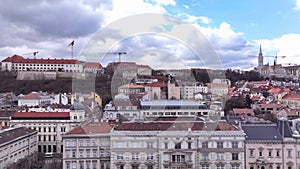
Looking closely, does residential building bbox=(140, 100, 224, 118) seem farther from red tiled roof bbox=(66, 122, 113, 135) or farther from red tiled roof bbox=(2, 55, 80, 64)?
red tiled roof bbox=(2, 55, 80, 64)

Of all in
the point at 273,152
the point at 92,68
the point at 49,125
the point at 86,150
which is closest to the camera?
the point at 273,152

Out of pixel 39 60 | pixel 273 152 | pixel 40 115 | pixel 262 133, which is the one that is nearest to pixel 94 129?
pixel 262 133

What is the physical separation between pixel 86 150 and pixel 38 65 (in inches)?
2653

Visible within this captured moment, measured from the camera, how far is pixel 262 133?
23641 millimetres

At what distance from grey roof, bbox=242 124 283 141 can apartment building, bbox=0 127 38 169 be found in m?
16.5

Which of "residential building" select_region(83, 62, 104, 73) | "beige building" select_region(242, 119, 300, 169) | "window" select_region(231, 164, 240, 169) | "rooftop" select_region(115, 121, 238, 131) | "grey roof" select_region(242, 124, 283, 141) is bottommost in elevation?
"window" select_region(231, 164, 240, 169)

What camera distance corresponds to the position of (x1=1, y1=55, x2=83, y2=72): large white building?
3408 inches

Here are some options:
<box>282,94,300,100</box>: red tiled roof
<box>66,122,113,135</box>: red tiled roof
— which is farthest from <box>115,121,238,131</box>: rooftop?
<box>282,94,300,100</box>: red tiled roof

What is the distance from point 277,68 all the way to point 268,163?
110 meters

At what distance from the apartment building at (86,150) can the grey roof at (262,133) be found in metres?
9.41

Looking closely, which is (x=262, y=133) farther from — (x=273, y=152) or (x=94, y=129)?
(x=94, y=129)

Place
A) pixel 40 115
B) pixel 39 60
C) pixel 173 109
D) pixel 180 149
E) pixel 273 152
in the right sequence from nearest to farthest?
1. pixel 180 149
2. pixel 273 152
3. pixel 40 115
4. pixel 173 109
5. pixel 39 60

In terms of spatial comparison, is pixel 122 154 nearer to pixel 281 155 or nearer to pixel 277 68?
pixel 281 155

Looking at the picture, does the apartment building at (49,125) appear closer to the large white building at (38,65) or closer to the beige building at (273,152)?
the beige building at (273,152)
